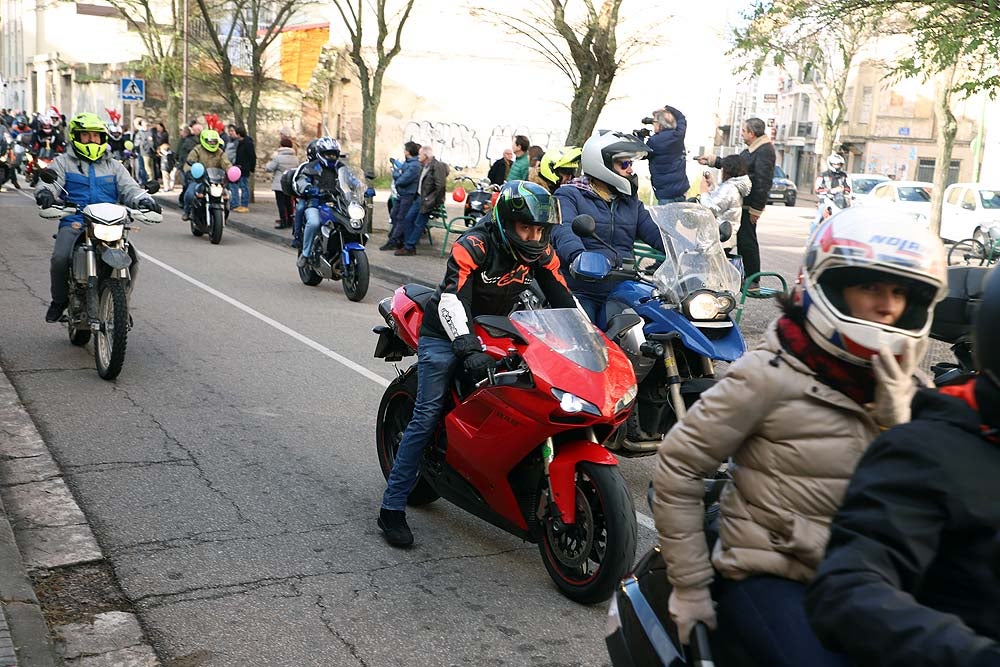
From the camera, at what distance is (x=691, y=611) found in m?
2.32

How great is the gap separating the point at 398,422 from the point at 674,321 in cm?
157

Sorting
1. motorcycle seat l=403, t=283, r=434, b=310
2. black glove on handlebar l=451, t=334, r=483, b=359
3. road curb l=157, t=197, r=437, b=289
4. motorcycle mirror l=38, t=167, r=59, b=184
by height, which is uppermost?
motorcycle mirror l=38, t=167, r=59, b=184

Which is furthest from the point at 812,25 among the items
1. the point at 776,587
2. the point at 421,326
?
the point at 776,587

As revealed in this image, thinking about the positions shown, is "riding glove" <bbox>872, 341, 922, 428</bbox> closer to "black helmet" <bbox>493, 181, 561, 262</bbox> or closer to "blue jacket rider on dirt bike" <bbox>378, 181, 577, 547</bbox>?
"blue jacket rider on dirt bike" <bbox>378, 181, 577, 547</bbox>

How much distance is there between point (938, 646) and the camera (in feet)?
5.12

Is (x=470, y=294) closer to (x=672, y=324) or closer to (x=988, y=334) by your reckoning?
(x=672, y=324)

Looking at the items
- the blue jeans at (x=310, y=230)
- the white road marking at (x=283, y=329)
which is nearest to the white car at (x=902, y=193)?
the blue jeans at (x=310, y=230)

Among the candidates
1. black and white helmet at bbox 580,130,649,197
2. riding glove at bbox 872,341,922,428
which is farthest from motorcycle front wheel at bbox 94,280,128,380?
riding glove at bbox 872,341,922,428

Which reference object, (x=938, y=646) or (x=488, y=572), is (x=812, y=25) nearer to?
(x=488, y=572)

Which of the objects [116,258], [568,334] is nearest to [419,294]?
[568,334]

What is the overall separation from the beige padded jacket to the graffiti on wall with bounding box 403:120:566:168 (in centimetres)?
3757

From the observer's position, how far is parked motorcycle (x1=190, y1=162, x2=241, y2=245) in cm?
1781

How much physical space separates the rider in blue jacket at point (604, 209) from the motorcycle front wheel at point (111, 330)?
10.6 ft

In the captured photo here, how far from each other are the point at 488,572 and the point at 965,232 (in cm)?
2475
